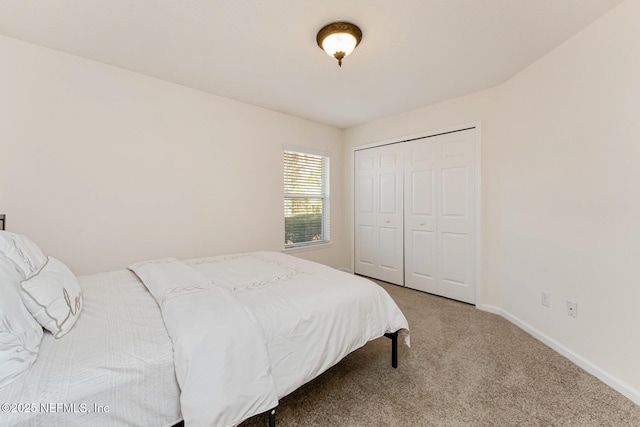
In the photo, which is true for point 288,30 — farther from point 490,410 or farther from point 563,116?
point 490,410

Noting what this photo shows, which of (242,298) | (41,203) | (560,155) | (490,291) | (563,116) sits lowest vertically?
(490,291)

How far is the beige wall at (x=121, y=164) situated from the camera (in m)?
2.11

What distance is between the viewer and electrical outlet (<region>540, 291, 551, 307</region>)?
7.36 ft

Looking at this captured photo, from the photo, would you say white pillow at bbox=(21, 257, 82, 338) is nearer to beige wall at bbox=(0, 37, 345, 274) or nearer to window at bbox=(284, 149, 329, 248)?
beige wall at bbox=(0, 37, 345, 274)

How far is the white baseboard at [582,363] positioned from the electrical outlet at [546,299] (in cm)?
27

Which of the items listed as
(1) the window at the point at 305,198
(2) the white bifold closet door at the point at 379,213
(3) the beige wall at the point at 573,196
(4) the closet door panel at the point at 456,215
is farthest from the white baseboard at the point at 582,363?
(1) the window at the point at 305,198

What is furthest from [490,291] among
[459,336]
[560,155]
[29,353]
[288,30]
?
[29,353]

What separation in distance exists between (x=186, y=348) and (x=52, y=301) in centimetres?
67

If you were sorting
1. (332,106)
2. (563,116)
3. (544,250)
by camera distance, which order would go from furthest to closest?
(332,106) → (544,250) → (563,116)

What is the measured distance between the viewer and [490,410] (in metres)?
1.50

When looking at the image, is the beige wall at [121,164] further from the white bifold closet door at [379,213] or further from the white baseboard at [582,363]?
the white baseboard at [582,363]

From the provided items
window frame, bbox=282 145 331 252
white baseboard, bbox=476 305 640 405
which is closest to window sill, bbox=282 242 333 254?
window frame, bbox=282 145 331 252

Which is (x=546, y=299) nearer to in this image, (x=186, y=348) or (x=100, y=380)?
(x=186, y=348)

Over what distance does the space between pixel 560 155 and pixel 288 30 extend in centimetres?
237
